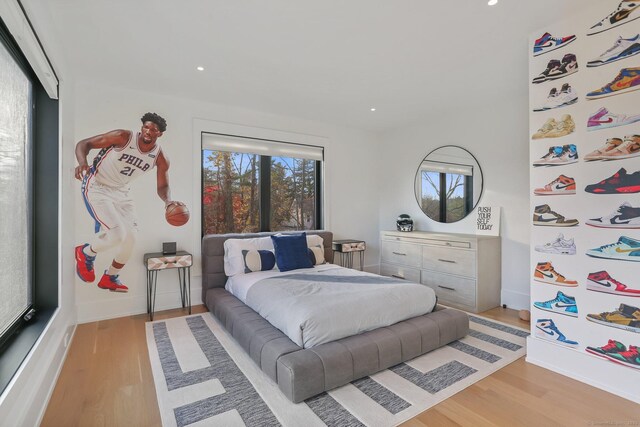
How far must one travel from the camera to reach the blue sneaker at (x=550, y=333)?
90.7 inches

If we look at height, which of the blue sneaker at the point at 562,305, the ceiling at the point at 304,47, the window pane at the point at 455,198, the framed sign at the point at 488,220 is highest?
the ceiling at the point at 304,47

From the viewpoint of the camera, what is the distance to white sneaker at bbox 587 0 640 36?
1.99 m

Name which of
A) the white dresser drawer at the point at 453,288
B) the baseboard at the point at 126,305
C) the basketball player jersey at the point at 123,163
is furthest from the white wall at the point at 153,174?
the white dresser drawer at the point at 453,288

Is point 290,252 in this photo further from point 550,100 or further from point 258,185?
point 550,100

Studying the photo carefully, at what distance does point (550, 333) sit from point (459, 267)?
1483 millimetres

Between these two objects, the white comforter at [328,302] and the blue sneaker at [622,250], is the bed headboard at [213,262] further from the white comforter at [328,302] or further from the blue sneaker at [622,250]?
the blue sneaker at [622,250]

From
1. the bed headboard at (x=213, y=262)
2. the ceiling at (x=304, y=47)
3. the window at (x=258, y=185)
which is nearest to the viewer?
the ceiling at (x=304, y=47)

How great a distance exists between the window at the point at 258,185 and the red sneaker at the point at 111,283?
1107 millimetres

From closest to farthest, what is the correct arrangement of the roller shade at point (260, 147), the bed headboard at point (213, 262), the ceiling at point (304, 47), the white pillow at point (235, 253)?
the ceiling at point (304, 47), the white pillow at point (235, 253), the bed headboard at point (213, 262), the roller shade at point (260, 147)

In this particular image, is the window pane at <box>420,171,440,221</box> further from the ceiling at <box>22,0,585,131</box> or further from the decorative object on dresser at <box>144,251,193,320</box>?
the decorative object on dresser at <box>144,251,193,320</box>

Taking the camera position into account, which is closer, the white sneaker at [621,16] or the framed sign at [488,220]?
the white sneaker at [621,16]

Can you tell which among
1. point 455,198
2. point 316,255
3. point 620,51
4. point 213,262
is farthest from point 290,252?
point 620,51

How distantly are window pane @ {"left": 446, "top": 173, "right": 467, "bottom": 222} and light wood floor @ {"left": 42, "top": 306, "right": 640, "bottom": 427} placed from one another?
92.1 inches

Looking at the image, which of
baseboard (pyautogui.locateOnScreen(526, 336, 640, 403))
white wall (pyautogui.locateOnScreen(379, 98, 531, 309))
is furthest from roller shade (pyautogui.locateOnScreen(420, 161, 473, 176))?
baseboard (pyautogui.locateOnScreen(526, 336, 640, 403))
